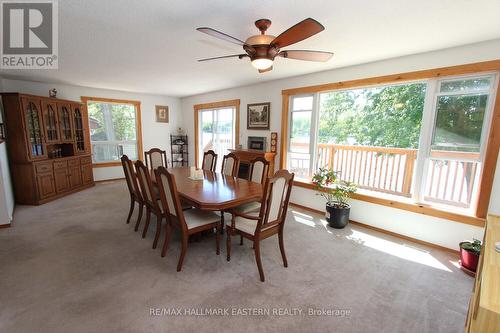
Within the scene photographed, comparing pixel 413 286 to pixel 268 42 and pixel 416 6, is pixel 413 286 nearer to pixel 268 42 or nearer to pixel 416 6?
pixel 416 6

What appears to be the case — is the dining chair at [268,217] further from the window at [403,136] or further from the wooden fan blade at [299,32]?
the window at [403,136]

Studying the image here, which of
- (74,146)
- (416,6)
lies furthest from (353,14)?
(74,146)

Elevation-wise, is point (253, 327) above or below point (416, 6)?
below

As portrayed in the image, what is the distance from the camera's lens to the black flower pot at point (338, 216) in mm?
3260

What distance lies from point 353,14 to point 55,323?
331cm

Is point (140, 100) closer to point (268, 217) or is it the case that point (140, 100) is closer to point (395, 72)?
point (268, 217)

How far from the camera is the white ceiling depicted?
5.79 ft

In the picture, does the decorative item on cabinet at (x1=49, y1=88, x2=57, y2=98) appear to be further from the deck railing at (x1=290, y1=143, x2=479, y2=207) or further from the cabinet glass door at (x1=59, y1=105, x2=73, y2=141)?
the deck railing at (x1=290, y1=143, x2=479, y2=207)

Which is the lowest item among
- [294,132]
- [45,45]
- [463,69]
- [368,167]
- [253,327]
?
[253,327]

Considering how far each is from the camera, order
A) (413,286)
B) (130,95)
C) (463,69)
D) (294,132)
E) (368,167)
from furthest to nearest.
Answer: (130,95) < (368,167) < (294,132) < (463,69) < (413,286)

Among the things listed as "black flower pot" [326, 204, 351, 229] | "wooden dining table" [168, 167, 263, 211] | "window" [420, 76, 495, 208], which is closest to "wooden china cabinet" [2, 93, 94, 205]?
"wooden dining table" [168, 167, 263, 211]

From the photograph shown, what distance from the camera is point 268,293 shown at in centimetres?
194

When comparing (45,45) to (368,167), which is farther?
(368,167)

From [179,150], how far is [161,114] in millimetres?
1198
